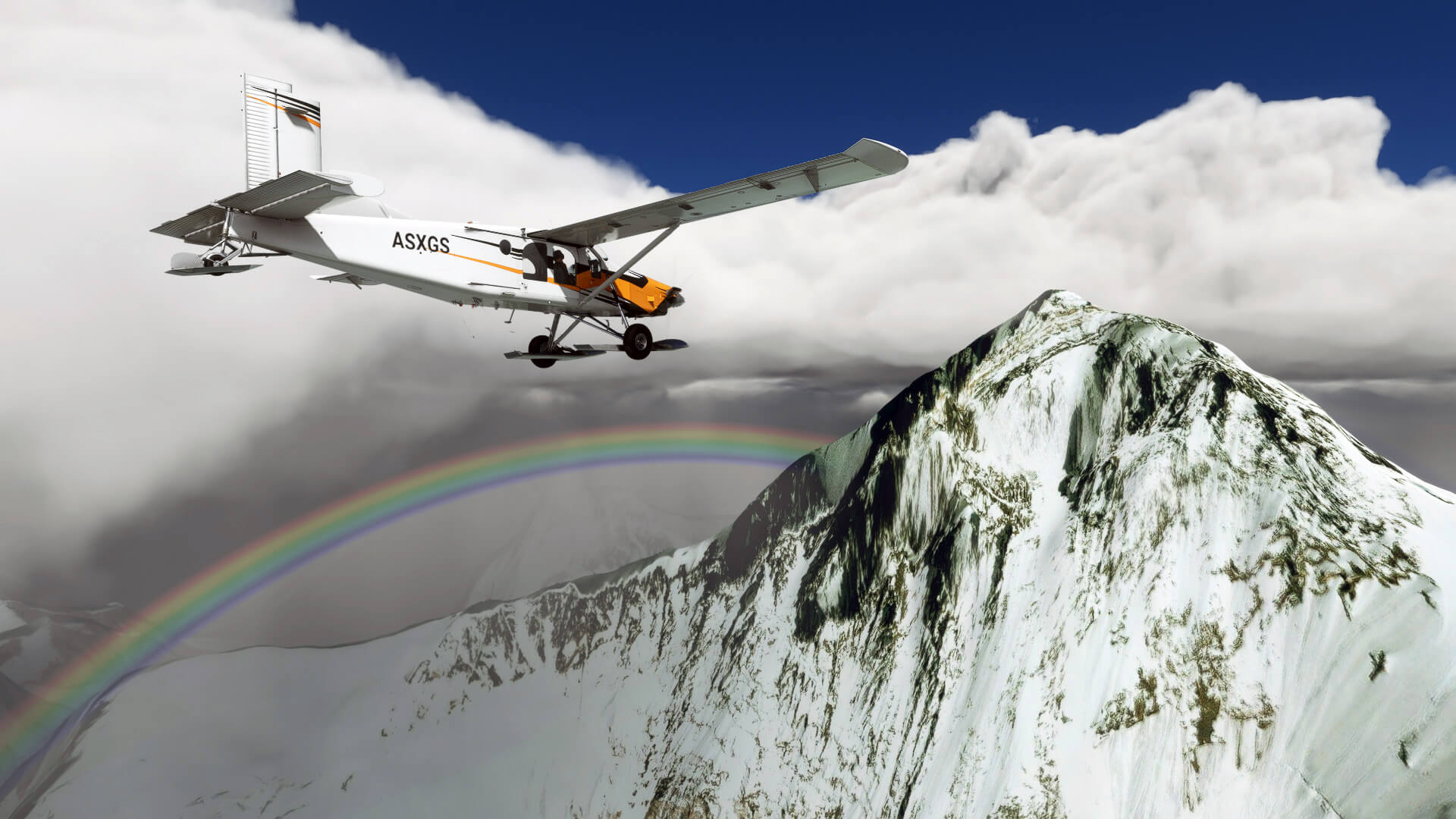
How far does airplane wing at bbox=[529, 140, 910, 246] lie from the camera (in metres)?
26.2

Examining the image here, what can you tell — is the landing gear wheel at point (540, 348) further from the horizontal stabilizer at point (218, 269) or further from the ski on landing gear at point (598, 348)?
the horizontal stabilizer at point (218, 269)

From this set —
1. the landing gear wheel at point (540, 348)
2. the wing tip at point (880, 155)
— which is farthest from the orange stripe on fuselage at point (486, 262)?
the wing tip at point (880, 155)

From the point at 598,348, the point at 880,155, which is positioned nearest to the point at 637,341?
the point at 598,348

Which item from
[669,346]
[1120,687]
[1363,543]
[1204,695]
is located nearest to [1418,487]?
[1363,543]

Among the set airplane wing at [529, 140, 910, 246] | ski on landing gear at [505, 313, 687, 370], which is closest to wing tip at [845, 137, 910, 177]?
airplane wing at [529, 140, 910, 246]

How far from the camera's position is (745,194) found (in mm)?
29844

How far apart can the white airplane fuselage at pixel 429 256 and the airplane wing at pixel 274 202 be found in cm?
62

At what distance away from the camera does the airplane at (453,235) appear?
24.4 metres

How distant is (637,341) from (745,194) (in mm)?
7961

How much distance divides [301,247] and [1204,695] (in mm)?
203778

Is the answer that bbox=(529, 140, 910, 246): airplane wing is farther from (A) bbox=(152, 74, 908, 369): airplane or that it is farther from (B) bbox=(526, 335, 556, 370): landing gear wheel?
(B) bbox=(526, 335, 556, 370): landing gear wheel

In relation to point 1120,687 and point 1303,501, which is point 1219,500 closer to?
point 1303,501

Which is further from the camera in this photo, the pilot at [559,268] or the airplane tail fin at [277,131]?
the pilot at [559,268]

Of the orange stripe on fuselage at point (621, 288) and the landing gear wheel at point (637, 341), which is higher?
the orange stripe on fuselage at point (621, 288)
